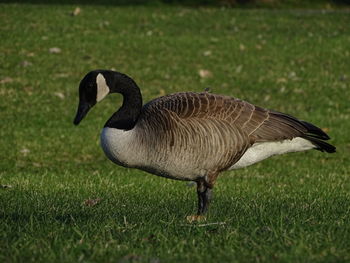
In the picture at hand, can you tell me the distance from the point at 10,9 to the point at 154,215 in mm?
21226

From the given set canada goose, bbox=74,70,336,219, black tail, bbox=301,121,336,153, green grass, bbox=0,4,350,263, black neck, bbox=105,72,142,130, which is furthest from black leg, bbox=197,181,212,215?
black tail, bbox=301,121,336,153

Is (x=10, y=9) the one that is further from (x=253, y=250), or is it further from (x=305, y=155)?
(x=253, y=250)

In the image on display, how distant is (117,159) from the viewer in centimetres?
785

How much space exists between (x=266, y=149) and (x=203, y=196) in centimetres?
95

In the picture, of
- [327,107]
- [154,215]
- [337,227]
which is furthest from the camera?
[327,107]

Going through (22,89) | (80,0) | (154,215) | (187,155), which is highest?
(187,155)

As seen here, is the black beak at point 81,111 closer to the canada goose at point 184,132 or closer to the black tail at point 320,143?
the canada goose at point 184,132

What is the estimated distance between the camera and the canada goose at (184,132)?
7.68m

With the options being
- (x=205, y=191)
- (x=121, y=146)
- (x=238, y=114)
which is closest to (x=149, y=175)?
(x=205, y=191)

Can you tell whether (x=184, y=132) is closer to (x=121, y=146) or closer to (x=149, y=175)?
(x=121, y=146)

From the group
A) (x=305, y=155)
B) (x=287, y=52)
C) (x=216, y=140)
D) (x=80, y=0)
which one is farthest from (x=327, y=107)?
(x=80, y=0)

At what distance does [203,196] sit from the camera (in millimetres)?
8188

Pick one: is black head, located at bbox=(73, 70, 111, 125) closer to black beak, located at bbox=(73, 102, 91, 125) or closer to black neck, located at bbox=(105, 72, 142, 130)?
black beak, located at bbox=(73, 102, 91, 125)

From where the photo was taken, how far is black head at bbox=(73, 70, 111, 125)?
7.95m
